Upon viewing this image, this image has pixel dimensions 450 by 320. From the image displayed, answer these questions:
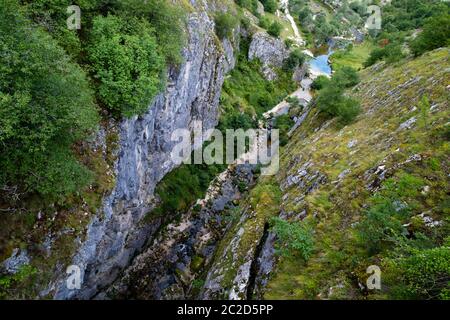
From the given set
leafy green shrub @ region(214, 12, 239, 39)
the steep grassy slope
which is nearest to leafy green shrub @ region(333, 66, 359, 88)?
the steep grassy slope

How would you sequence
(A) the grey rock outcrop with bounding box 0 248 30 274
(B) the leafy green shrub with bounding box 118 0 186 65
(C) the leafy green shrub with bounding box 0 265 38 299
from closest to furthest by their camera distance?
(C) the leafy green shrub with bounding box 0 265 38 299 < (A) the grey rock outcrop with bounding box 0 248 30 274 < (B) the leafy green shrub with bounding box 118 0 186 65

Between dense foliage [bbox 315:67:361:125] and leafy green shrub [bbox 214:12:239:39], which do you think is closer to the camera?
dense foliage [bbox 315:67:361:125]

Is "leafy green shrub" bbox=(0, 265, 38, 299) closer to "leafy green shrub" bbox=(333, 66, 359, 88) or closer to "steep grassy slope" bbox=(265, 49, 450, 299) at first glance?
"steep grassy slope" bbox=(265, 49, 450, 299)

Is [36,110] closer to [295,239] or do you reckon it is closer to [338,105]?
[295,239]

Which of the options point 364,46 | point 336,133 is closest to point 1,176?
point 336,133
